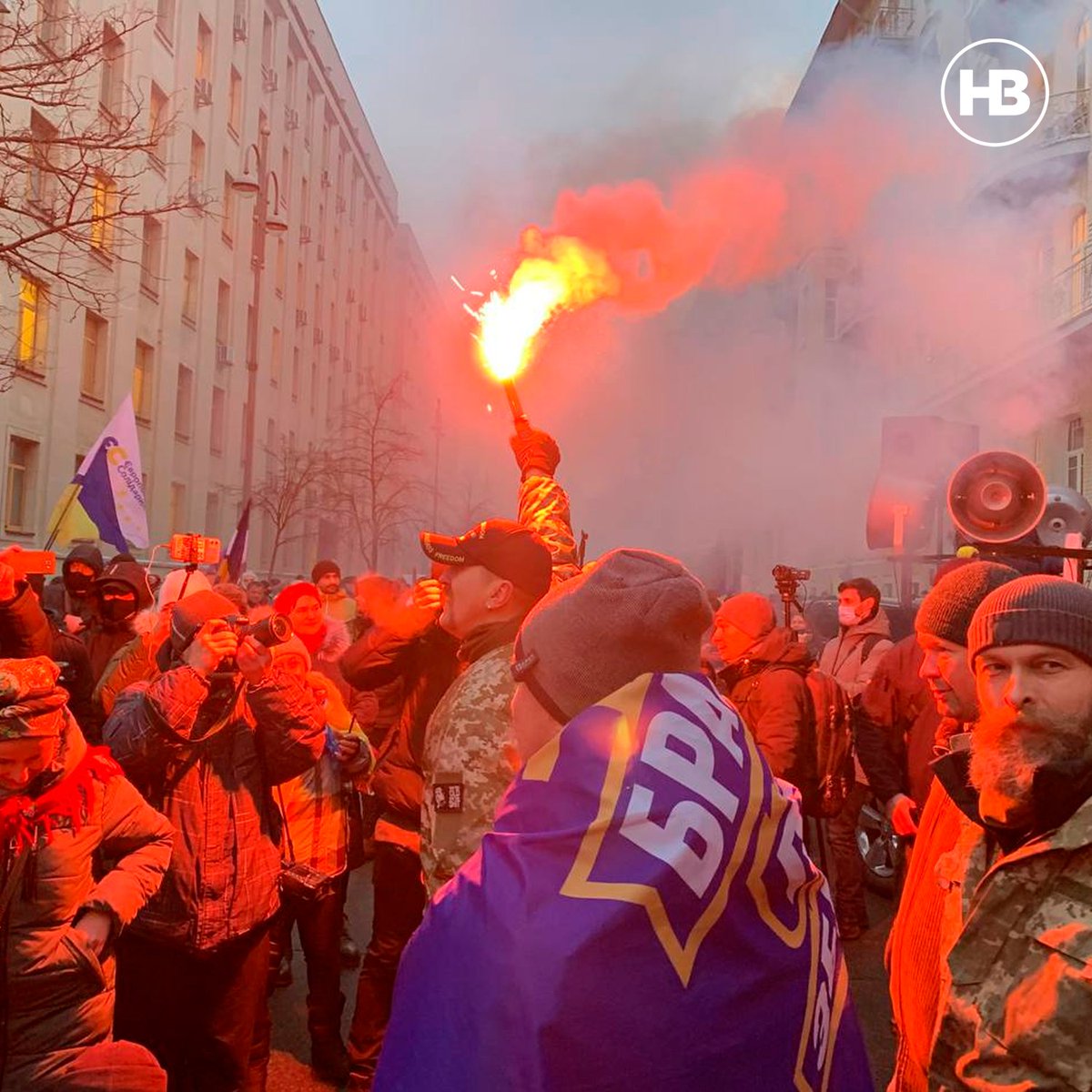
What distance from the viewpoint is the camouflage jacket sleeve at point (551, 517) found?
351 cm

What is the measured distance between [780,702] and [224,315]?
1048 inches

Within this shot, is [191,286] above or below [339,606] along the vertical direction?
above

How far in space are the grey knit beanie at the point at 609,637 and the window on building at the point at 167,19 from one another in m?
25.8

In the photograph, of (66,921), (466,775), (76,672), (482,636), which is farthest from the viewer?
(76,672)

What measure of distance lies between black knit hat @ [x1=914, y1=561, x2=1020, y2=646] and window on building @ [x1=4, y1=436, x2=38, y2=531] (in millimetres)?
18008

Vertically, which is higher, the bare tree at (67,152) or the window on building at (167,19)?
the window on building at (167,19)

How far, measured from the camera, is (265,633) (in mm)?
3146

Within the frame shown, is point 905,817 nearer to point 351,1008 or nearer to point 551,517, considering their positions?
point 551,517

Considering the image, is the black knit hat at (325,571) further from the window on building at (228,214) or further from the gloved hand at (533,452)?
the window on building at (228,214)

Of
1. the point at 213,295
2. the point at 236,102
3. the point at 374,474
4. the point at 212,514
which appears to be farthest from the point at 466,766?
the point at 236,102

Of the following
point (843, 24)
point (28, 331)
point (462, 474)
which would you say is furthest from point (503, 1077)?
point (462, 474)

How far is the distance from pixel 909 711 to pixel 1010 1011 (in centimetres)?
339

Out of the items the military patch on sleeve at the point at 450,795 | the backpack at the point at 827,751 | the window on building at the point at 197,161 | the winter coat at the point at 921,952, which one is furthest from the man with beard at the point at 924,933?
the window on building at the point at 197,161

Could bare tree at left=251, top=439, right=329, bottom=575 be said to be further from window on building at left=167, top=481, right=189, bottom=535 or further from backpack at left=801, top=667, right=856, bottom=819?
backpack at left=801, top=667, right=856, bottom=819
